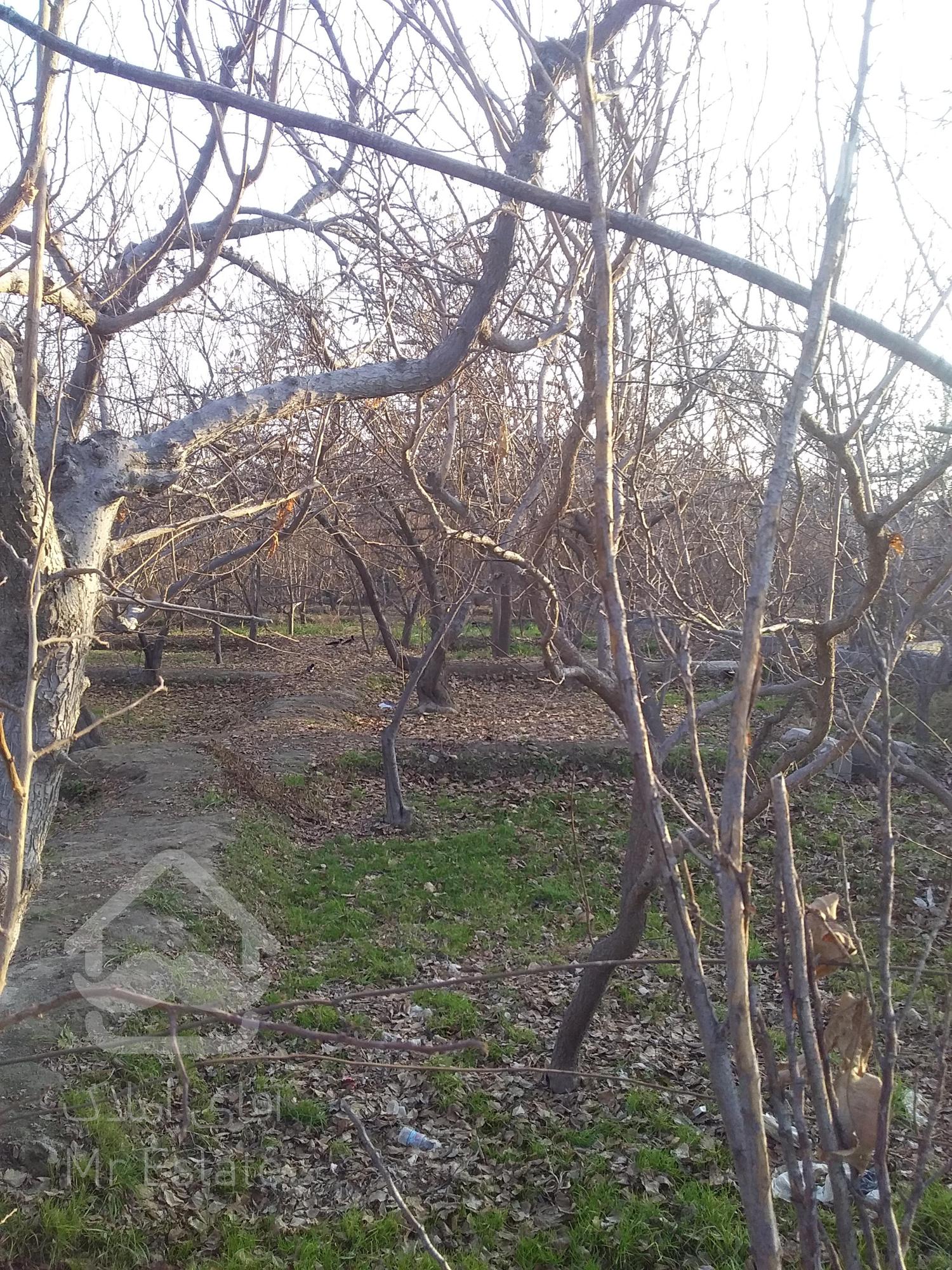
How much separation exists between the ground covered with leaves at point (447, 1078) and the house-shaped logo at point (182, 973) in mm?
152

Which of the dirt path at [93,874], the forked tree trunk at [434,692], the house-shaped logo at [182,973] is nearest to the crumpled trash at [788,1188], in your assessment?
the house-shaped logo at [182,973]

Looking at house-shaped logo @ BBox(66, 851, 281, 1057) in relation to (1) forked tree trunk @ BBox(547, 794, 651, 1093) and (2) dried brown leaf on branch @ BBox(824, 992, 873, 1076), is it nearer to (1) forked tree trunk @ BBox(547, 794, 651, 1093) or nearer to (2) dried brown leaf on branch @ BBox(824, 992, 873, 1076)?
(1) forked tree trunk @ BBox(547, 794, 651, 1093)

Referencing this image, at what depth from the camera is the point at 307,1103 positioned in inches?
179

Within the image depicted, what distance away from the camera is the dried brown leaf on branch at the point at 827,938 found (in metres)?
1.42

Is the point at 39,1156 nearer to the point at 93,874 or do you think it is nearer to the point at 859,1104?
the point at 93,874

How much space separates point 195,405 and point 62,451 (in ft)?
14.8

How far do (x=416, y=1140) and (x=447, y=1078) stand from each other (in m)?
0.52

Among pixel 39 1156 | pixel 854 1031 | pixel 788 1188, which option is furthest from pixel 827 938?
pixel 39 1156

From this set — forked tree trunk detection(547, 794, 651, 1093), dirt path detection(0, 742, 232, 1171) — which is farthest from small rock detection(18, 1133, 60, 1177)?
forked tree trunk detection(547, 794, 651, 1093)

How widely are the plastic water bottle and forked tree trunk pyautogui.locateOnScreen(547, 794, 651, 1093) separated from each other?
0.70 meters

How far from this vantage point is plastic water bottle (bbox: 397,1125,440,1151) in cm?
428

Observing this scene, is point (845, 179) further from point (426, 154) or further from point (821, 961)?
point (821, 961)

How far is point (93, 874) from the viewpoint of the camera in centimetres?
696

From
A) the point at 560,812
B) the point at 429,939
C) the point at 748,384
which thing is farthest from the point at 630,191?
the point at 560,812
